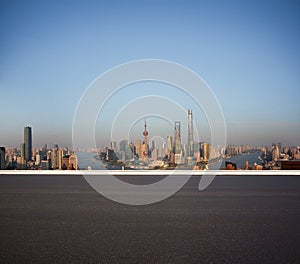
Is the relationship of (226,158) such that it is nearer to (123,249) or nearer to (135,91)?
(135,91)

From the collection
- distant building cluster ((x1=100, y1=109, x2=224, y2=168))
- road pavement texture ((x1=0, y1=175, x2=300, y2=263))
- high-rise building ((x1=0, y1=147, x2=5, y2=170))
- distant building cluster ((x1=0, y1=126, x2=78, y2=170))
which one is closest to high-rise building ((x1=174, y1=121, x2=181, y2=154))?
distant building cluster ((x1=100, y1=109, x2=224, y2=168))

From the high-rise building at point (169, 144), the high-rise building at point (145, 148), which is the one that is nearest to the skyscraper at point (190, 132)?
the high-rise building at point (169, 144)

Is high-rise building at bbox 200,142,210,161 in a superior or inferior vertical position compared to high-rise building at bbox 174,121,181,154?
inferior

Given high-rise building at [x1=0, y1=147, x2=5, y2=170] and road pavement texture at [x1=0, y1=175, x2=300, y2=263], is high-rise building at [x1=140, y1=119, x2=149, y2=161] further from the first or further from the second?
road pavement texture at [x1=0, y1=175, x2=300, y2=263]

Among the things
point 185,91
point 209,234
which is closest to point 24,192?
point 209,234

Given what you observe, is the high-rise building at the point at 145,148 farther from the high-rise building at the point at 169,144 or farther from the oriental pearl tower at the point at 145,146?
the high-rise building at the point at 169,144

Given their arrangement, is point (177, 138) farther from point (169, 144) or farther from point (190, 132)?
point (190, 132)

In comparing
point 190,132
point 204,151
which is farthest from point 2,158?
point 204,151
